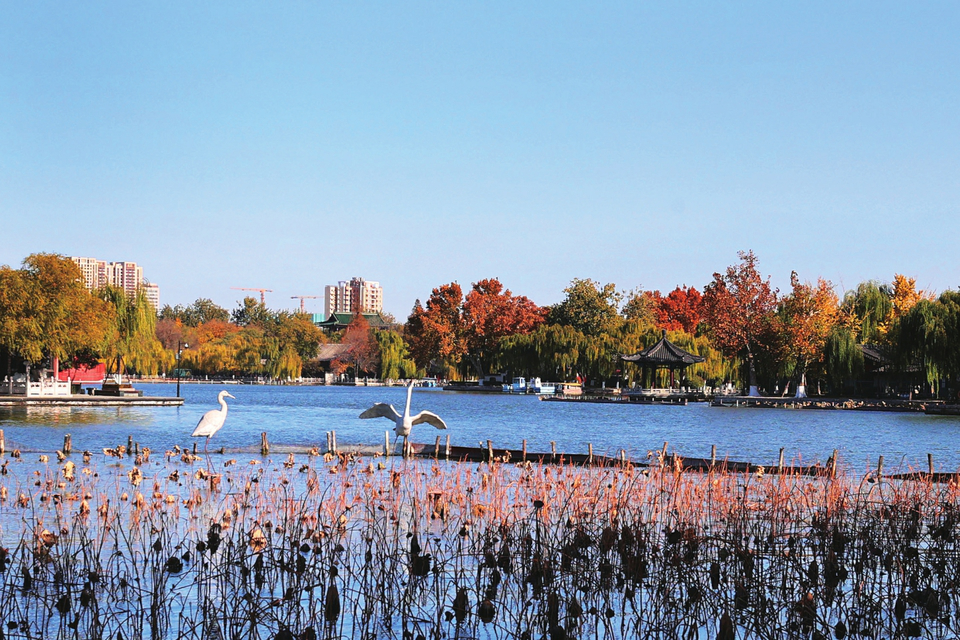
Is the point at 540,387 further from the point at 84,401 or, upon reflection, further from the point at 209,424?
the point at 209,424

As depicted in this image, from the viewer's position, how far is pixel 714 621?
24.6ft

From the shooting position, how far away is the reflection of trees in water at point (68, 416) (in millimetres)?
34603

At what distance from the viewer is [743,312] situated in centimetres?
6438

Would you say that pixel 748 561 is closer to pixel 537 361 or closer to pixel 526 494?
pixel 526 494

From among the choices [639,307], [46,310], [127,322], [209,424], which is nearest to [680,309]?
[639,307]

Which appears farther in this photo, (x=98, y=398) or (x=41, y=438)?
(x=98, y=398)

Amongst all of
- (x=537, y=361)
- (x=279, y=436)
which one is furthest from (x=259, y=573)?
(x=537, y=361)

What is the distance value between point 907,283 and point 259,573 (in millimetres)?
64473

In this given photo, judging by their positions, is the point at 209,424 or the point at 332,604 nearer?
the point at 332,604

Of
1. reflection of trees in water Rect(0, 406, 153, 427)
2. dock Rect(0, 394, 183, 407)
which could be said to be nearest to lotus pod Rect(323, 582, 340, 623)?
reflection of trees in water Rect(0, 406, 153, 427)

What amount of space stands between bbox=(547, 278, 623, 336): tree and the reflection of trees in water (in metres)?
44.8

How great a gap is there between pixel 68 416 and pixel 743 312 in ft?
132

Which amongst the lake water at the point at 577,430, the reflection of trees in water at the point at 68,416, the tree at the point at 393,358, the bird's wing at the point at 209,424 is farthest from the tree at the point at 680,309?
the bird's wing at the point at 209,424

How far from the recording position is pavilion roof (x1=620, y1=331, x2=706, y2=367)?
64000 mm
